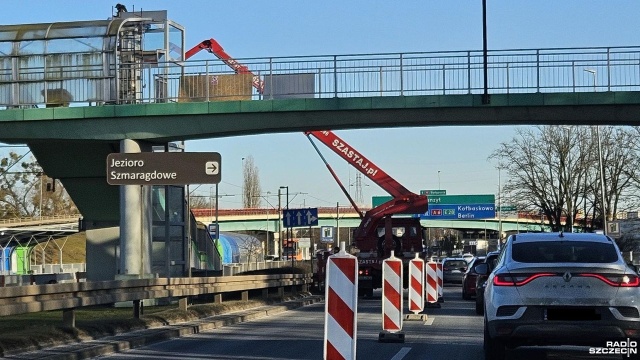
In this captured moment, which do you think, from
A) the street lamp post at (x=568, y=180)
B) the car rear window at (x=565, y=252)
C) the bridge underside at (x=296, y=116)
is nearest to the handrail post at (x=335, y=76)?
the bridge underside at (x=296, y=116)

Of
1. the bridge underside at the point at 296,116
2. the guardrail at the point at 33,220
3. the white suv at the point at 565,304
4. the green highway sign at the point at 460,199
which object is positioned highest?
the bridge underside at the point at 296,116

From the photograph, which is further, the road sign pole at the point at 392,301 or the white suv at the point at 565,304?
the road sign pole at the point at 392,301

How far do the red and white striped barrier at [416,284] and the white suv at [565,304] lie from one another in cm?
888

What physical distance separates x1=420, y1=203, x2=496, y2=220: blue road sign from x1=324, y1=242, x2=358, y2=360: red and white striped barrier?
208 feet

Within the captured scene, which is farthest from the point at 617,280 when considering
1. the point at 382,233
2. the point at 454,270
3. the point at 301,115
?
the point at 454,270

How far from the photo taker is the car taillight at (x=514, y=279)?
11.5 metres

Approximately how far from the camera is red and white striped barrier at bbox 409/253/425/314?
20758mm

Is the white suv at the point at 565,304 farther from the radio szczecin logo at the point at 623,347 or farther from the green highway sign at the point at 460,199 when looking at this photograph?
the green highway sign at the point at 460,199

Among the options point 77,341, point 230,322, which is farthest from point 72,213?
point 77,341

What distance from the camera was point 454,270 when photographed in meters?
51.2

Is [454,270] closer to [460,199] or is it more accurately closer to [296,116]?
[460,199]

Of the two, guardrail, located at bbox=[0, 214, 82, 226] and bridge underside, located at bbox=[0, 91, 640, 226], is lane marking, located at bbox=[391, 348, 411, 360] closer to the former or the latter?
bridge underside, located at bbox=[0, 91, 640, 226]

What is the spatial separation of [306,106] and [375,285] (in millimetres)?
8733

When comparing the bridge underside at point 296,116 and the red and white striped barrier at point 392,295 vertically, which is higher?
the bridge underside at point 296,116
